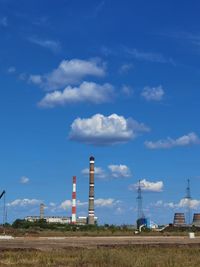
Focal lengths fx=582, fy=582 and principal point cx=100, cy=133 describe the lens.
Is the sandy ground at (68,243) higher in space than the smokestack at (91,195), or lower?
lower

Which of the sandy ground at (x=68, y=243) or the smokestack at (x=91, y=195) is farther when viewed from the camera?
the smokestack at (x=91, y=195)

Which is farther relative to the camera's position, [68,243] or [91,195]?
[91,195]

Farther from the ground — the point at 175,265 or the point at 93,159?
the point at 93,159

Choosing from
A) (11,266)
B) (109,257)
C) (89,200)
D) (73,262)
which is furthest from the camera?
(89,200)

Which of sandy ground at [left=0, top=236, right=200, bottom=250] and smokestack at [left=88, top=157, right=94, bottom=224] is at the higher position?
smokestack at [left=88, top=157, right=94, bottom=224]

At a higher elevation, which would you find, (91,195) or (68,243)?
(91,195)

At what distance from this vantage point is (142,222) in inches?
6964

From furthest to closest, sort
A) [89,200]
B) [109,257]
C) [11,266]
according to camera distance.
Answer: [89,200]
[109,257]
[11,266]

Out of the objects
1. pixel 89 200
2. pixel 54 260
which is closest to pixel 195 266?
pixel 54 260

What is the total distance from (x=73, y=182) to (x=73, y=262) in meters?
142

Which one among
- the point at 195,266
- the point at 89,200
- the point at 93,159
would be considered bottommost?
the point at 195,266

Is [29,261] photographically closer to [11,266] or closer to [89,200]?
[11,266]

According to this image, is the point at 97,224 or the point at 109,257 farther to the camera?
the point at 97,224

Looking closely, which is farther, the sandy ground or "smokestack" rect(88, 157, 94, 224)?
"smokestack" rect(88, 157, 94, 224)
